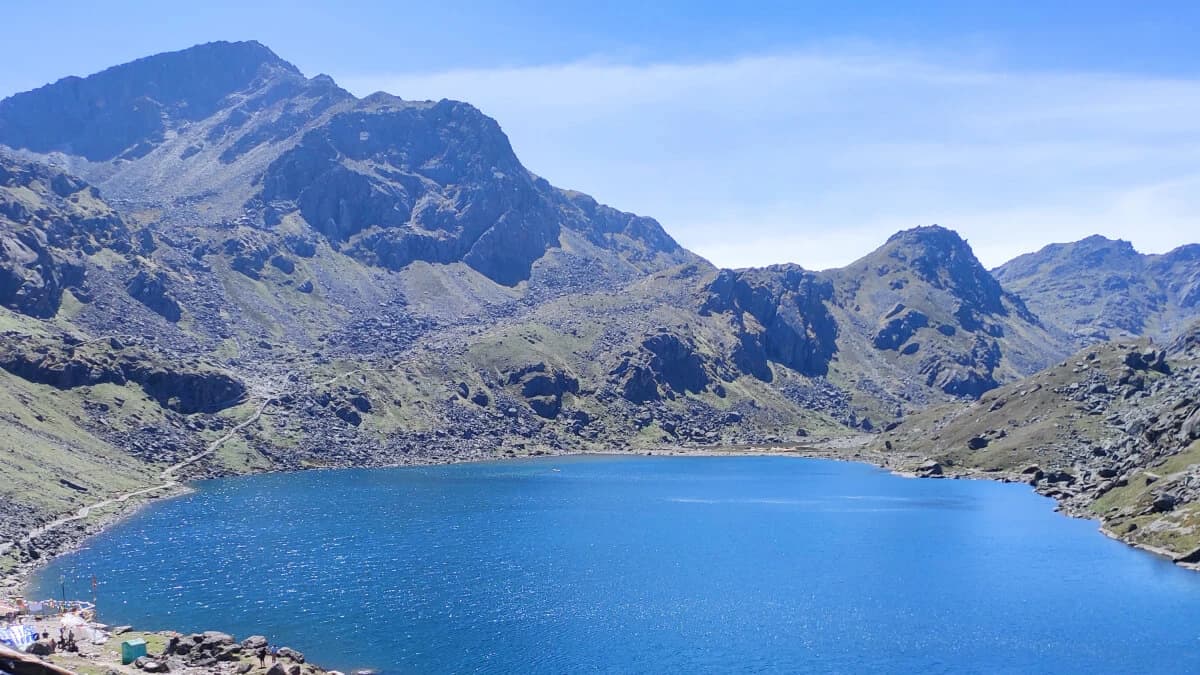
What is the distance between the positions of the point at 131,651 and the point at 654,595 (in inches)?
2625

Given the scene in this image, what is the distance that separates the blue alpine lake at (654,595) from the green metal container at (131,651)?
677 inches

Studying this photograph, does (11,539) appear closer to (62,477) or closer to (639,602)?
(62,477)

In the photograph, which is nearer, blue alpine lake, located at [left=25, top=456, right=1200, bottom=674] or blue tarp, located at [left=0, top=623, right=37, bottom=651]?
blue tarp, located at [left=0, top=623, right=37, bottom=651]

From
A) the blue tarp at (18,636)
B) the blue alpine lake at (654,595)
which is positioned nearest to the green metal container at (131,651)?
the blue tarp at (18,636)

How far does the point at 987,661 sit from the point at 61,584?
120m

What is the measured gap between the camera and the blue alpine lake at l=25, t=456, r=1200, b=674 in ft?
332

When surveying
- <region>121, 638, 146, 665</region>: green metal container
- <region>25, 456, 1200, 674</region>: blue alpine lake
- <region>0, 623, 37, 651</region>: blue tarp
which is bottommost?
<region>25, 456, 1200, 674</region>: blue alpine lake

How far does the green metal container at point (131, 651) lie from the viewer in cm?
8856

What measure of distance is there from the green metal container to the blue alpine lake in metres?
17.2

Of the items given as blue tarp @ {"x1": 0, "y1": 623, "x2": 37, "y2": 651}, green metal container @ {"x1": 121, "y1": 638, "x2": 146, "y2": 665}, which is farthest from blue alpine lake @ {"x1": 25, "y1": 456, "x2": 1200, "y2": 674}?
blue tarp @ {"x1": 0, "y1": 623, "x2": 37, "y2": 651}

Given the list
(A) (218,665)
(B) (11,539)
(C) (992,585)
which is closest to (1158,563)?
(C) (992,585)

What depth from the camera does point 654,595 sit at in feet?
427

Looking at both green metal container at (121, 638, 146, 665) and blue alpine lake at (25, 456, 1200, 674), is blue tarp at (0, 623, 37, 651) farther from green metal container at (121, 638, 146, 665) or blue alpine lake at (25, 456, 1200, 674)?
blue alpine lake at (25, 456, 1200, 674)

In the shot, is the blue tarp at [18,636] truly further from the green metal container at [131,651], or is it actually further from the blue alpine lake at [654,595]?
the blue alpine lake at [654,595]
